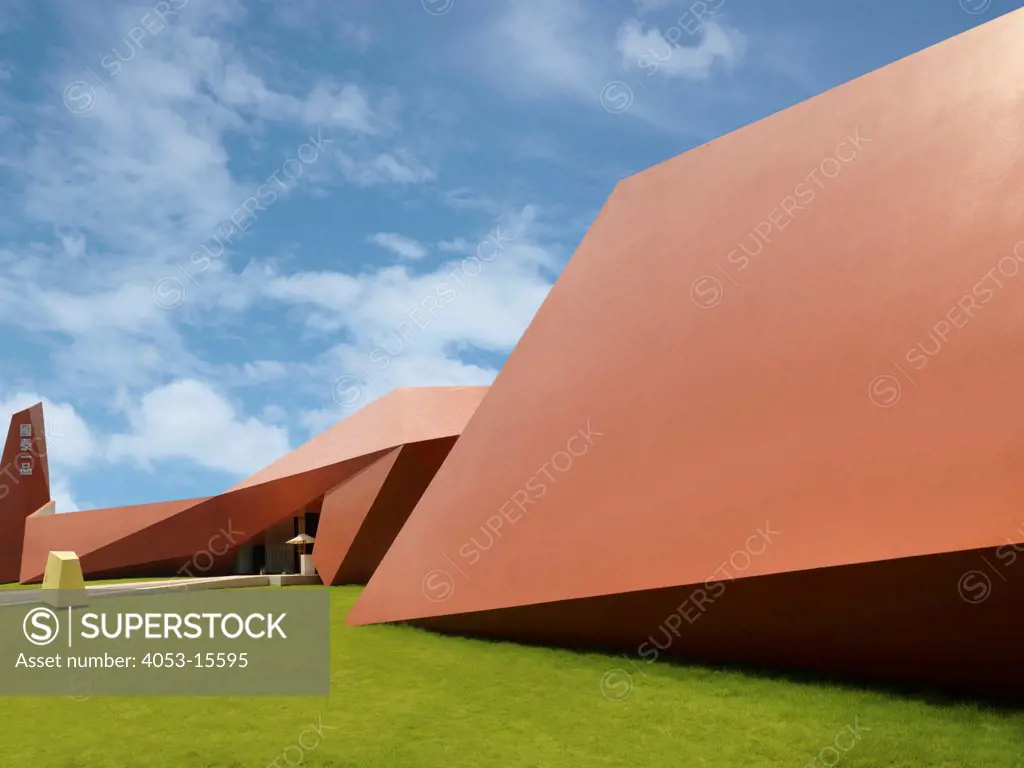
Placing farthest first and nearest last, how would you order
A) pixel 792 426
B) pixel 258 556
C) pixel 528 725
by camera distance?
pixel 258 556
pixel 792 426
pixel 528 725

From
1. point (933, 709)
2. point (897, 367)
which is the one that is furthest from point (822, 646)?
point (897, 367)

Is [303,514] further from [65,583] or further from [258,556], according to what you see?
[65,583]

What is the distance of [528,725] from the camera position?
658 centimetres

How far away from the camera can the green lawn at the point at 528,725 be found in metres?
5.73

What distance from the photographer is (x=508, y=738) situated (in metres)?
6.26

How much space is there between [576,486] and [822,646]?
10.6 feet

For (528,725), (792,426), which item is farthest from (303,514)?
(792,426)

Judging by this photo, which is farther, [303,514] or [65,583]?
[303,514]

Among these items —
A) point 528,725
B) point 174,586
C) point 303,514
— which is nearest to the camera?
point 528,725

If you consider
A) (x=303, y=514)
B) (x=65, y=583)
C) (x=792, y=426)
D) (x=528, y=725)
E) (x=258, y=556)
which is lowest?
(x=528, y=725)

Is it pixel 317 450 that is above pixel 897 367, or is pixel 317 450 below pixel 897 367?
above

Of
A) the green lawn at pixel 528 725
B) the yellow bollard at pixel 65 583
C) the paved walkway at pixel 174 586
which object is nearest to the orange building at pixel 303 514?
the paved walkway at pixel 174 586

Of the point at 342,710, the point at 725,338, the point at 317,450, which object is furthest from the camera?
the point at 317,450

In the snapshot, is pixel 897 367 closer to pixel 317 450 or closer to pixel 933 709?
pixel 933 709
